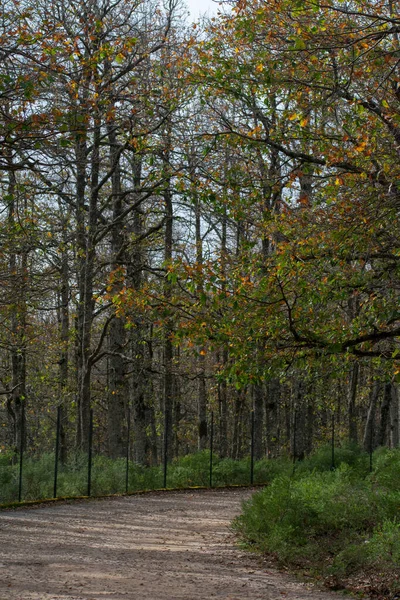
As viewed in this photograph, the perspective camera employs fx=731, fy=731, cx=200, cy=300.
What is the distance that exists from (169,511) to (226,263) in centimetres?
542

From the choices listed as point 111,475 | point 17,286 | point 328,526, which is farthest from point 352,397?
point 328,526

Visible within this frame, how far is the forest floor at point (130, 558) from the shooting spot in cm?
715

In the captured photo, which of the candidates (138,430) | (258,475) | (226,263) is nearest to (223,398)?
(138,430)

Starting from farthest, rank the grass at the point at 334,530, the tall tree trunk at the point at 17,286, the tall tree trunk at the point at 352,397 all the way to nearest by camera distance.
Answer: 1. the tall tree trunk at the point at 352,397
2. the tall tree trunk at the point at 17,286
3. the grass at the point at 334,530

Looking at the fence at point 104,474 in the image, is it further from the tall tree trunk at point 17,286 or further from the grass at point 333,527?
the tall tree trunk at point 17,286

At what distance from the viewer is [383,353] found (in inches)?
414

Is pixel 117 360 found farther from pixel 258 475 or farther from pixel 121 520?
pixel 121 520

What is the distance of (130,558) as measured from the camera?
903cm

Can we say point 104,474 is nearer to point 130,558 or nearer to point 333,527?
point 130,558

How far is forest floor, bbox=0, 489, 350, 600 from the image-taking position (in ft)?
23.5

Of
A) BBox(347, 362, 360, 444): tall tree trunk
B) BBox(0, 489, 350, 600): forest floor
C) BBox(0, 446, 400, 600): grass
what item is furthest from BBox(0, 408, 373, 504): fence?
BBox(347, 362, 360, 444): tall tree trunk

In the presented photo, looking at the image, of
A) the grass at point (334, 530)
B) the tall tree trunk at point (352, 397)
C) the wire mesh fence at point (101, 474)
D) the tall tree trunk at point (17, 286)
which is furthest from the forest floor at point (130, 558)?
the tall tree trunk at point (352, 397)

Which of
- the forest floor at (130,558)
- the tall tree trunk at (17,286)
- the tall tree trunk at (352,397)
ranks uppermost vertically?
the tall tree trunk at (17,286)

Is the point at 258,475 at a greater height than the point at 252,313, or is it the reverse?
the point at 252,313
